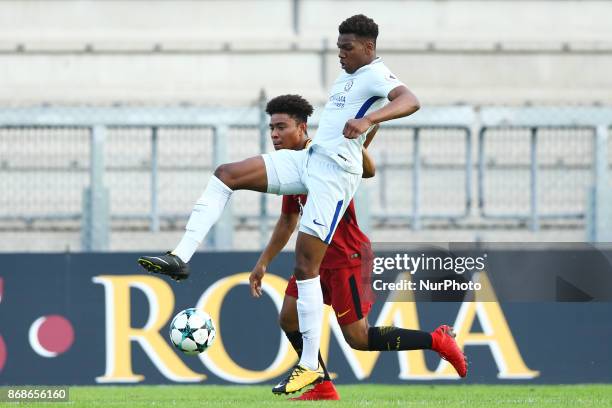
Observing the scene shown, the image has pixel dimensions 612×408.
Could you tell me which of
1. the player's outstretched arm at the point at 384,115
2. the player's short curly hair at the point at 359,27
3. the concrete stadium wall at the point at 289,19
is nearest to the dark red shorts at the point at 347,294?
the player's outstretched arm at the point at 384,115

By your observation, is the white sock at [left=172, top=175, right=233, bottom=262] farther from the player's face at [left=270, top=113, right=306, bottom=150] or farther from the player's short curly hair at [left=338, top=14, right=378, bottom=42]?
the player's short curly hair at [left=338, top=14, right=378, bottom=42]

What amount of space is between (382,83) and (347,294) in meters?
1.34

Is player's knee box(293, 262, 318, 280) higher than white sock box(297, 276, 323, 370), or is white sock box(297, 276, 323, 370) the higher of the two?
player's knee box(293, 262, 318, 280)

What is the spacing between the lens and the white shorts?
813cm

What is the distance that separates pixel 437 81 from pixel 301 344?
10247 millimetres

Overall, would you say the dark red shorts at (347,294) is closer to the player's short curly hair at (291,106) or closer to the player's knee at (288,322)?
the player's knee at (288,322)

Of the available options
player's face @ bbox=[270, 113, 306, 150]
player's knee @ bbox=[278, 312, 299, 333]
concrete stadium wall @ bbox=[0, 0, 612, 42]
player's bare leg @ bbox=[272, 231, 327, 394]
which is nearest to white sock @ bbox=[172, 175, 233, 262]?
player's bare leg @ bbox=[272, 231, 327, 394]

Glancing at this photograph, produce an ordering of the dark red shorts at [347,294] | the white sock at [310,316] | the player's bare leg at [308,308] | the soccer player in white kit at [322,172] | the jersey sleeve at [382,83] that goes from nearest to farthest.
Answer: the jersey sleeve at [382,83], the soccer player in white kit at [322,172], the player's bare leg at [308,308], the white sock at [310,316], the dark red shorts at [347,294]

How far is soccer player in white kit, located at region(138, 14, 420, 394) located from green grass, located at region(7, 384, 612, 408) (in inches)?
35.6

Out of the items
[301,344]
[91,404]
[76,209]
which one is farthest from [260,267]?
[76,209]

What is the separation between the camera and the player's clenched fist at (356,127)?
301 inches

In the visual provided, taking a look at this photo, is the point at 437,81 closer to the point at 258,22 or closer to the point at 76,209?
the point at 258,22

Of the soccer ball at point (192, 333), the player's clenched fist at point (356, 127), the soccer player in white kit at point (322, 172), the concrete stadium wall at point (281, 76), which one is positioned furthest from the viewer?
the concrete stadium wall at point (281, 76)

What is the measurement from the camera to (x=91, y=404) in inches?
346
